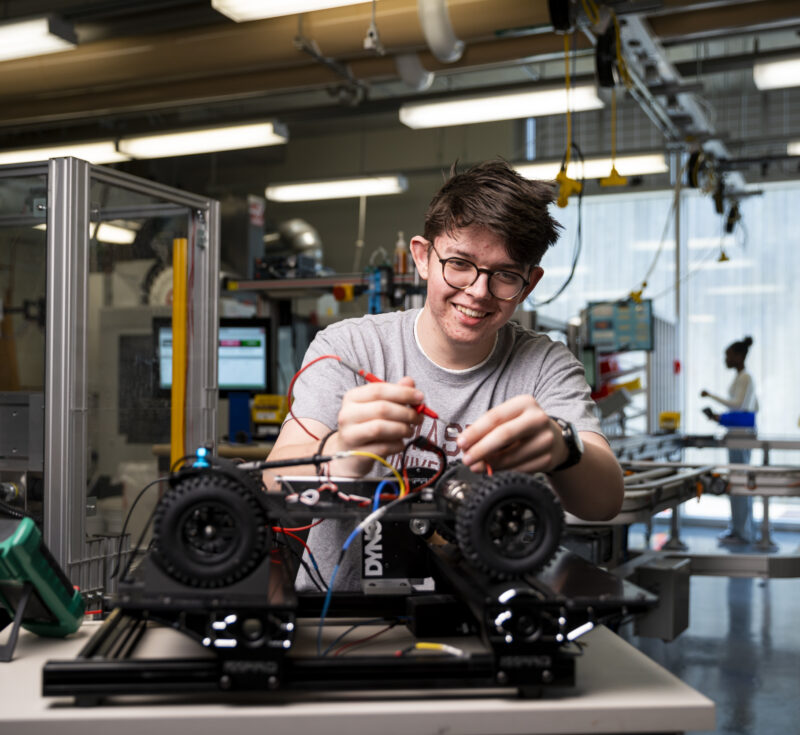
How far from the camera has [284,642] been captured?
0.84 meters

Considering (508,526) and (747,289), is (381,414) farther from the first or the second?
(747,289)

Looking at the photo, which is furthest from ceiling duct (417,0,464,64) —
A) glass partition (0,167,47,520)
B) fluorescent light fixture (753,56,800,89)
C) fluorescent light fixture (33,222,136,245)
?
glass partition (0,167,47,520)

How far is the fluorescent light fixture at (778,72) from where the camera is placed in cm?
430

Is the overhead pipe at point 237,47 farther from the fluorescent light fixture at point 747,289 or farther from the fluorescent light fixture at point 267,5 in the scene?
the fluorescent light fixture at point 747,289

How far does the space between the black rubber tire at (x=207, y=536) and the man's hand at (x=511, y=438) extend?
0.80 feet

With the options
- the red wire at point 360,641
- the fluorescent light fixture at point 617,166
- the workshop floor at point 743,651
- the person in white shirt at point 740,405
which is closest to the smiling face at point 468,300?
the red wire at point 360,641

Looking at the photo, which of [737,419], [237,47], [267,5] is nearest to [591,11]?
[267,5]

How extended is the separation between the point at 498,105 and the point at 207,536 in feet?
14.2

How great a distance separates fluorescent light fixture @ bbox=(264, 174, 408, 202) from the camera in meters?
6.86

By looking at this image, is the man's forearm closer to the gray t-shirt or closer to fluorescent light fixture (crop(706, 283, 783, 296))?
the gray t-shirt

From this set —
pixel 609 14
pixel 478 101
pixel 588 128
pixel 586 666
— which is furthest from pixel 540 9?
pixel 588 128

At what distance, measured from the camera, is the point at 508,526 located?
875 mm

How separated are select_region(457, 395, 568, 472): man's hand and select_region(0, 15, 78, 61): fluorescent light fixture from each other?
3.86 m

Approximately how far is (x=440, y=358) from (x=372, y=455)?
0.52 m
